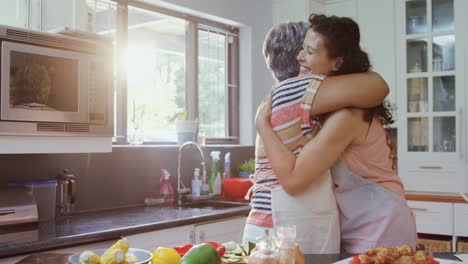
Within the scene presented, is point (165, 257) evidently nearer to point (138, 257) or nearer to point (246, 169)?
point (138, 257)

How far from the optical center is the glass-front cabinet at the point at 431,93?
11.2 feet

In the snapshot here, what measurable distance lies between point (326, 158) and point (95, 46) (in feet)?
4.91

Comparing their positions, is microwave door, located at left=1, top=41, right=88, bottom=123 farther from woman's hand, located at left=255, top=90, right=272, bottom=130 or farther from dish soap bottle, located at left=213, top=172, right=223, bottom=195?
dish soap bottle, located at left=213, top=172, right=223, bottom=195

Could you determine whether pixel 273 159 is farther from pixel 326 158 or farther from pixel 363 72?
pixel 363 72

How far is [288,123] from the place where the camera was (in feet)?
4.15

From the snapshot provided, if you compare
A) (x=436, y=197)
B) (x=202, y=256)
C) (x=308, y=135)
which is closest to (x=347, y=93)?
(x=308, y=135)

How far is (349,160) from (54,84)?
4.72 feet

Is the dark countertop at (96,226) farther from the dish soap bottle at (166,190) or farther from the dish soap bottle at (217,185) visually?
the dish soap bottle at (217,185)

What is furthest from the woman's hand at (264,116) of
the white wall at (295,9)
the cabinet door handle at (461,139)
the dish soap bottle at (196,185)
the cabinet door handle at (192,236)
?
the white wall at (295,9)

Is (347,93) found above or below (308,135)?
above

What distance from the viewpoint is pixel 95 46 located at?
231cm

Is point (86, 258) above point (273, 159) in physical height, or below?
below

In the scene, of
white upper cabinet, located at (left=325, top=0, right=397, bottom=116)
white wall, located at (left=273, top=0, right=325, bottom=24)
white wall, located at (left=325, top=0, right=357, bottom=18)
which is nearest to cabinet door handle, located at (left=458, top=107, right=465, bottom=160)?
white upper cabinet, located at (left=325, top=0, right=397, bottom=116)

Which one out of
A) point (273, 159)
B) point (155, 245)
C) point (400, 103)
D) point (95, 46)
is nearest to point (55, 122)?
point (95, 46)
